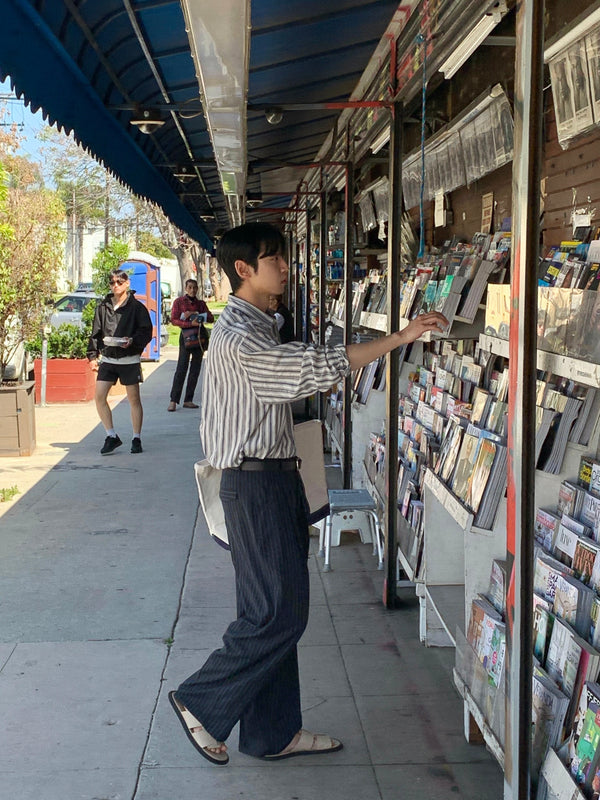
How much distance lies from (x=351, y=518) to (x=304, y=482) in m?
2.50

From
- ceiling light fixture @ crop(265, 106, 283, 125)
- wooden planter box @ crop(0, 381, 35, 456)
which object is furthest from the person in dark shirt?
ceiling light fixture @ crop(265, 106, 283, 125)

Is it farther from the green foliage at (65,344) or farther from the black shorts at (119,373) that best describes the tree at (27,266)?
the green foliage at (65,344)

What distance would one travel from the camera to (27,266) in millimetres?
10148

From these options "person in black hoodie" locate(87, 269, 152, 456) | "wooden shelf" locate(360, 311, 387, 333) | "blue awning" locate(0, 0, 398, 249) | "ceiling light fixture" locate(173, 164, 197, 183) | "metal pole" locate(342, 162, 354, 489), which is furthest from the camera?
"person in black hoodie" locate(87, 269, 152, 456)

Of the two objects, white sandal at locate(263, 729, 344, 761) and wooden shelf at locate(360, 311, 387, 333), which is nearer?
white sandal at locate(263, 729, 344, 761)

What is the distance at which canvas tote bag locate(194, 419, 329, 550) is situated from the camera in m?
A: 3.44

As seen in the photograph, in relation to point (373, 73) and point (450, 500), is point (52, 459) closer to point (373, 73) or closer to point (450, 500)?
point (373, 73)

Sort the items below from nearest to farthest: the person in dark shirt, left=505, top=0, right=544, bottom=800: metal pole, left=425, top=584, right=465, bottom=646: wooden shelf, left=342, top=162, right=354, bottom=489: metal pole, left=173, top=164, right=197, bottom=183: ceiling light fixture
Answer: left=505, top=0, right=544, bottom=800: metal pole < left=425, top=584, right=465, bottom=646: wooden shelf < left=342, top=162, right=354, bottom=489: metal pole < left=173, top=164, right=197, bottom=183: ceiling light fixture < the person in dark shirt

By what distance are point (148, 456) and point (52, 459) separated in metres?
0.90

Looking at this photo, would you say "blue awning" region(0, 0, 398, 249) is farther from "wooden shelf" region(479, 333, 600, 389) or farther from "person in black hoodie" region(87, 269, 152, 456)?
"person in black hoodie" region(87, 269, 152, 456)

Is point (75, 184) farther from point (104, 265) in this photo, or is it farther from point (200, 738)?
point (200, 738)

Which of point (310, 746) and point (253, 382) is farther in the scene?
point (310, 746)

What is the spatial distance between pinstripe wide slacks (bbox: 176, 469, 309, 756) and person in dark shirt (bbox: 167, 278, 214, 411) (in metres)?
8.86

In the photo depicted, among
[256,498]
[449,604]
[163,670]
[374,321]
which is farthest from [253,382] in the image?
[374,321]
